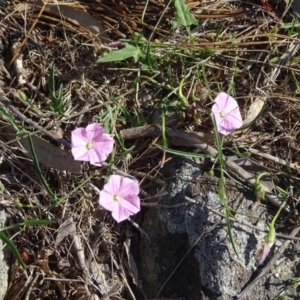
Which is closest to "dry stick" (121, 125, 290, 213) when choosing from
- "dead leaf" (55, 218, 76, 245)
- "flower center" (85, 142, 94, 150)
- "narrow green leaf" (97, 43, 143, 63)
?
"flower center" (85, 142, 94, 150)

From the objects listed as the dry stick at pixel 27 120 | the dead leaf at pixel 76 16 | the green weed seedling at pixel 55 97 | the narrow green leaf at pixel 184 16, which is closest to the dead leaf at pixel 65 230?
the dry stick at pixel 27 120

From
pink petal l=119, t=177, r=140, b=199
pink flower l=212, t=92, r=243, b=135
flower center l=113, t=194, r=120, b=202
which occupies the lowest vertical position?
flower center l=113, t=194, r=120, b=202

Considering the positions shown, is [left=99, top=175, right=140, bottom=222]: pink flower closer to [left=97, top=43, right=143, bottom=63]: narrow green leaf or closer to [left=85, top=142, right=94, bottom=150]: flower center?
[left=85, top=142, right=94, bottom=150]: flower center

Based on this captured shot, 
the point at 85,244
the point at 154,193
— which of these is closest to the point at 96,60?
the point at 154,193

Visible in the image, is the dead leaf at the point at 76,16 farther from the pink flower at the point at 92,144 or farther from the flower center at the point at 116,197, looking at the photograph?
the flower center at the point at 116,197

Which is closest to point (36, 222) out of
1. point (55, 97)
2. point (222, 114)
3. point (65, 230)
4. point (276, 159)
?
point (65, 230)

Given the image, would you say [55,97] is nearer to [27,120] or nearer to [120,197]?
[27,120]

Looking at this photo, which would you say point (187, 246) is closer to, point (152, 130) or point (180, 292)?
point (180, 292)
